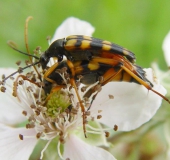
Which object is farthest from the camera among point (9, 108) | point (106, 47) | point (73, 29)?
point (73, 29)

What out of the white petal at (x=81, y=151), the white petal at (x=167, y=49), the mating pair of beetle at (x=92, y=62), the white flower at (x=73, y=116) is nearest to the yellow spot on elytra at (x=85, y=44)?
the mating pair of beetle at (x=92, y=62)

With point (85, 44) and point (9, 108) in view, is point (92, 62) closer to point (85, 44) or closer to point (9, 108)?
point (85, 44)

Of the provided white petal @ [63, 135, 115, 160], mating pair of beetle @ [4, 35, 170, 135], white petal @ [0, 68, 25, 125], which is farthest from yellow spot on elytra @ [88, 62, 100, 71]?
white petal @ [0, 68, 25, 125]

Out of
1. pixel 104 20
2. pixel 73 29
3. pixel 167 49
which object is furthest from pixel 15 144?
pixel 104 20

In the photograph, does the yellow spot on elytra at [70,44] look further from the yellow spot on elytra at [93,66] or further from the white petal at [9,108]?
the white petal at [9,108]

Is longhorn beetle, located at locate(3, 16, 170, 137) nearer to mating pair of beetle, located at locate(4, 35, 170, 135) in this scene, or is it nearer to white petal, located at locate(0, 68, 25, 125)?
mating pair of beetle, located at locate(4, 35, 170, 135)

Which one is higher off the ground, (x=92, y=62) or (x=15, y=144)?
(x=92, y=62)
